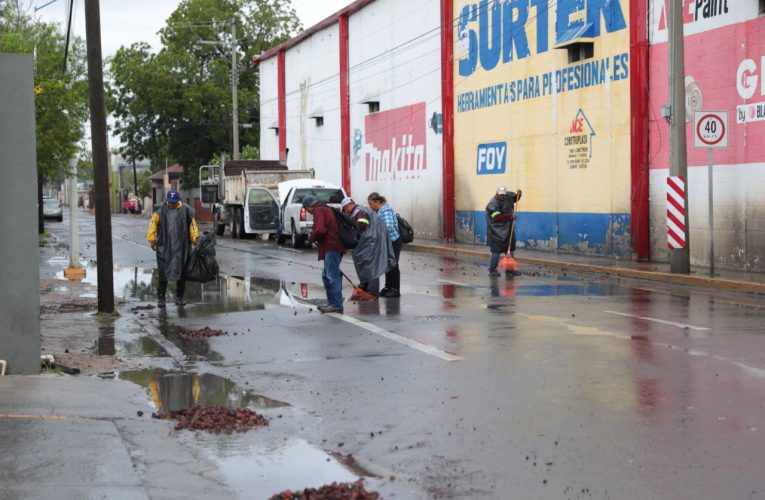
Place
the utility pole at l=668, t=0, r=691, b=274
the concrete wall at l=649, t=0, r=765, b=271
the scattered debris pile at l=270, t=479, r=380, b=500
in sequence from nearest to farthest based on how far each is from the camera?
the scattered debris pile at l=270, t=479, r=380, b=500
the utility pole at l=668, t=0, r=691, b=274
the concrete wall at l=649, t=0, r=765, b=271

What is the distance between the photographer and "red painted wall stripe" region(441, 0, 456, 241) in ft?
111

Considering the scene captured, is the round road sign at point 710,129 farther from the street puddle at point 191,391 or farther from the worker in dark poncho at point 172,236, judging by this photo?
the street puddle at point 191,391

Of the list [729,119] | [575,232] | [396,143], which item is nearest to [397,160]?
[396,143]

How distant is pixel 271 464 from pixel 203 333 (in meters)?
6.37

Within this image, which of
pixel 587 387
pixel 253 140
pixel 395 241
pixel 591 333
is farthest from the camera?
pixel 253 140

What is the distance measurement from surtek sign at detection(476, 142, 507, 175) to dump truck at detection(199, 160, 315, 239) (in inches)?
312

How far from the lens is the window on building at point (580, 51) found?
84.4ft

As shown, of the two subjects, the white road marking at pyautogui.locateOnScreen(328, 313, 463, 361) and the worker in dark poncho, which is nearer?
the white road marking at pyautogui.locateOnScreen(328, 313, 463, 361)

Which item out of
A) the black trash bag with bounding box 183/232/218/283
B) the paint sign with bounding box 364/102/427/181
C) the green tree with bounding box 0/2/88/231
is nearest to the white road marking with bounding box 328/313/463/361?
the black trash bag with bounding box 183/232/218/283

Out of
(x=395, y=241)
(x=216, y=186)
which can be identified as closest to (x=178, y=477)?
(x=395, y=241)

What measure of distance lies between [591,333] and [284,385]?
4092mm

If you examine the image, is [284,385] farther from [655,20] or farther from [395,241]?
Result: [655,20]

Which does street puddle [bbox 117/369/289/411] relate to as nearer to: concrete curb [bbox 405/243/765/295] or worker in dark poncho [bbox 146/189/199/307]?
worker in dark poncho [bbox 146/189/199/307]

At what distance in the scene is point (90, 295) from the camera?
58.0 ft
